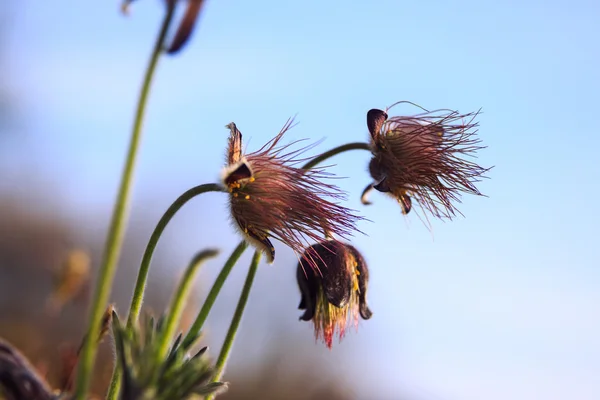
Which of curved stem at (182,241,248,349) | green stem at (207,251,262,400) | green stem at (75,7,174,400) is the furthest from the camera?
green stem at (207,251,262,400)

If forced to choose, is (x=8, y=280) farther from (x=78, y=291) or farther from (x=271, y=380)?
(x=78, y=291)

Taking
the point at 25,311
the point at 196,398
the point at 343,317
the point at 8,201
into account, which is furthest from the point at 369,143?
the point at 8,201

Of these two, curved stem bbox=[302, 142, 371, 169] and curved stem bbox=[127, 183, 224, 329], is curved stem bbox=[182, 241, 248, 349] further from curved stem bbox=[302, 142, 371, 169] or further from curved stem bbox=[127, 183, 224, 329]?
curved stem bbox=[302, 142, 371, 169]

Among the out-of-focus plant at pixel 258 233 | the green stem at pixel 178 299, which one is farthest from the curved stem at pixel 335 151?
the green stem at pixel 178 299

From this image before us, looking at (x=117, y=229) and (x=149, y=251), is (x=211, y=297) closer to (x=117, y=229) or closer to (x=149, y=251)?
(x=149, y=251)

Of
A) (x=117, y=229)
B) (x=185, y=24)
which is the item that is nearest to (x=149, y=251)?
(x=117, y=229)

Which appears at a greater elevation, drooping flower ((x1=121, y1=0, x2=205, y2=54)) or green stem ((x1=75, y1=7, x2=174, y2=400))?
drooping flower ((x1=121, y1=0, x2=205, y2=54))

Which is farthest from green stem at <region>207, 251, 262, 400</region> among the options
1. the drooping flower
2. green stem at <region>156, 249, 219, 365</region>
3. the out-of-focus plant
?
the drooping flower
